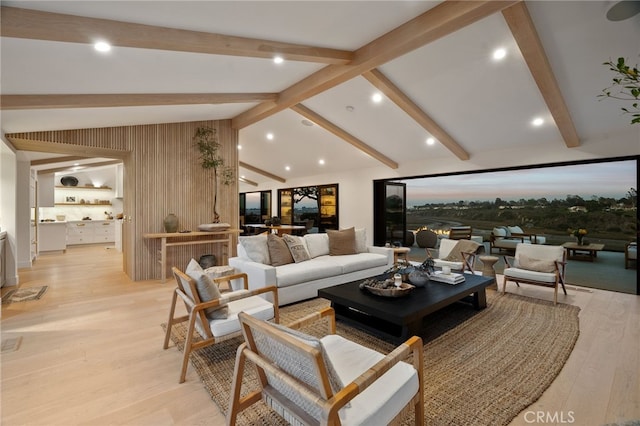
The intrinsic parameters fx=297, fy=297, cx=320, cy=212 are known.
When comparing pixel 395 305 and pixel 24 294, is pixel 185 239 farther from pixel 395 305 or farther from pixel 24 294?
pixel 395 305

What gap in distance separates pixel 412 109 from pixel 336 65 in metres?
1.56

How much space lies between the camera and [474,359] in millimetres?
2576

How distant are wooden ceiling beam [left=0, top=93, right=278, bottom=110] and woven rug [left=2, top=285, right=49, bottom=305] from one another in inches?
107

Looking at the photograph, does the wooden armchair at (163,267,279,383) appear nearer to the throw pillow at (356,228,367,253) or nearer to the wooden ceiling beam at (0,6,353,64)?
the wooden ceiling beam at (0,6,353,64)

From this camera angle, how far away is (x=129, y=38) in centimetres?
237

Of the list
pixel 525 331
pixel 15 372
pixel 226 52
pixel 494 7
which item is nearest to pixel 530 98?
pixel 494 7

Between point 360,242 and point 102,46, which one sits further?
point 360,242

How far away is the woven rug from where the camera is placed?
4.15 metres

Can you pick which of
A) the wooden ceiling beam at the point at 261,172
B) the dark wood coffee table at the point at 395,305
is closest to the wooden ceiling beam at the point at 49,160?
the wooden ceiling beam at the point at 261,172

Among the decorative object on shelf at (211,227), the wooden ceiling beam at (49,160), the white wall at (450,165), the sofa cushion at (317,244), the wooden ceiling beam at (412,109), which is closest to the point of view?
the wooden ceiling beam at (412,109)

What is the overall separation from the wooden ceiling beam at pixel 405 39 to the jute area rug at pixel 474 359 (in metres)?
3.03

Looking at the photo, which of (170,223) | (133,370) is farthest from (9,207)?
(133,370)

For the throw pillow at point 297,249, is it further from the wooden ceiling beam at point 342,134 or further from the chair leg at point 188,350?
the wooden ceiling beam at point 342,134

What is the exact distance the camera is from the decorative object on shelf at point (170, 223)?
5.41 m
